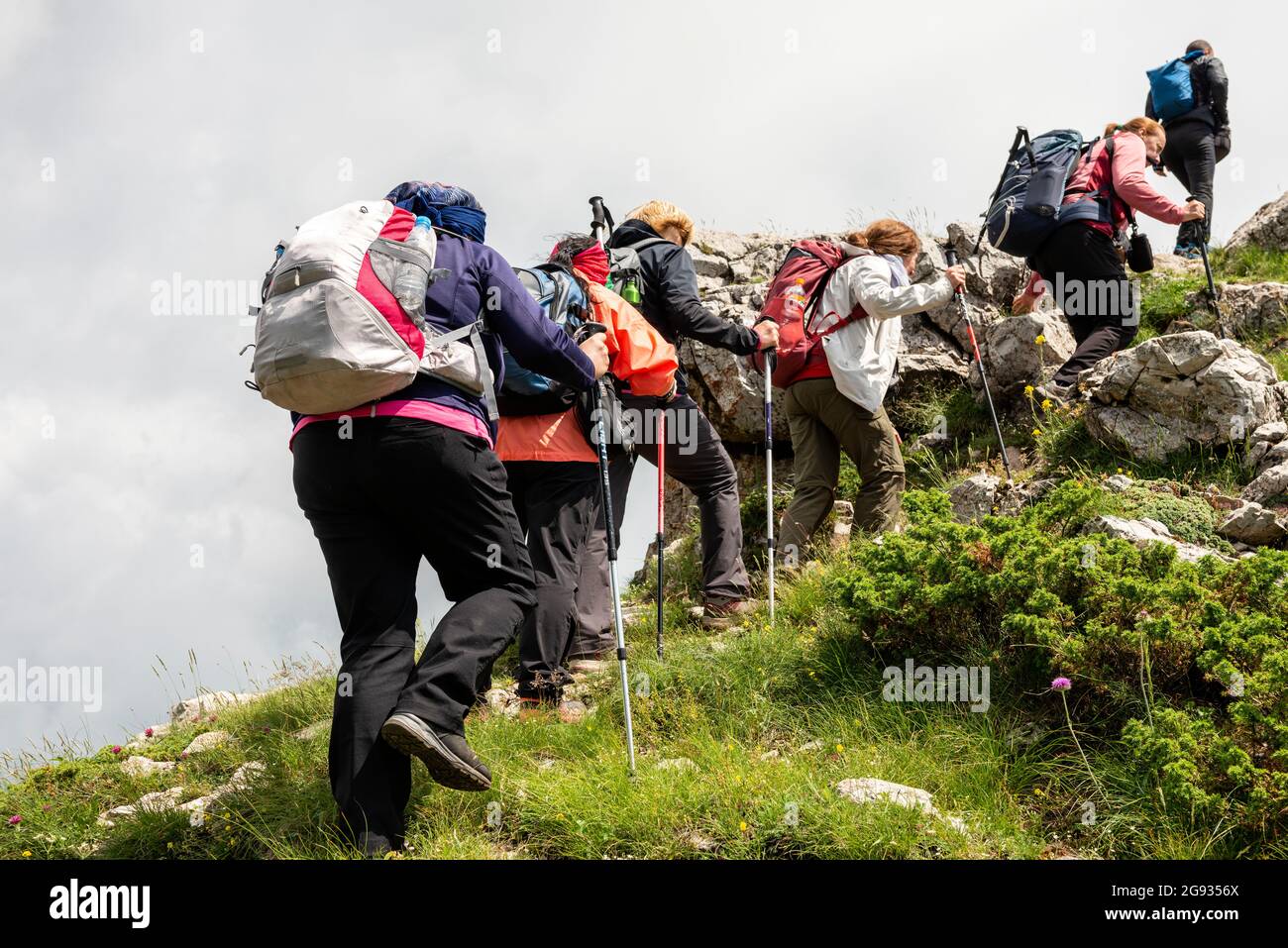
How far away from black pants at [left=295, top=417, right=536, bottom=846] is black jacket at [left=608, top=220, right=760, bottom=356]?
132 inches

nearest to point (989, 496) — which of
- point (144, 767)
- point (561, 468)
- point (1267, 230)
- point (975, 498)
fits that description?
point (975, 498)

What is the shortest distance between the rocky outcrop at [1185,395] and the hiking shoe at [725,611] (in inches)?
127

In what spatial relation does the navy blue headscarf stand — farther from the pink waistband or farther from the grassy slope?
the grassy slope

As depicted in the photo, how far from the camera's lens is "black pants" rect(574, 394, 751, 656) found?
7168mm

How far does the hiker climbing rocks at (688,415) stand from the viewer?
757 cm

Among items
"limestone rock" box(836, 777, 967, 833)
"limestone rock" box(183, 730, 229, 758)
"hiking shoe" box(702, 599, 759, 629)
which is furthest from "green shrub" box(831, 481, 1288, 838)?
"limestone rock" box(183, 730, 229, 758)

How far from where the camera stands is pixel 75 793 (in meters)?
6.49

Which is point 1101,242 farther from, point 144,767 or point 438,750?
point 144,767

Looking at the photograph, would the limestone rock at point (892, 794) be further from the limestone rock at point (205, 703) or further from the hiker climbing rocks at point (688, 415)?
the limestone rock at point (205, 703)

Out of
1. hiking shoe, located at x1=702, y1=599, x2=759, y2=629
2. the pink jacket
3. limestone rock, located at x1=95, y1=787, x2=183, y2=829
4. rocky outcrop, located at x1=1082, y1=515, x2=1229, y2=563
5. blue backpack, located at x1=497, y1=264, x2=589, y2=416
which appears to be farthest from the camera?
the pink jacket

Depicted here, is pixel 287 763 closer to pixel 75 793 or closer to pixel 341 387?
pixel 75 793

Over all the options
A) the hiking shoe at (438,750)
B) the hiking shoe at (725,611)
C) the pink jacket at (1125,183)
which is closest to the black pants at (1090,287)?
the pink jacket at (1125,183)

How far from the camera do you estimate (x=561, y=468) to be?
671cm
